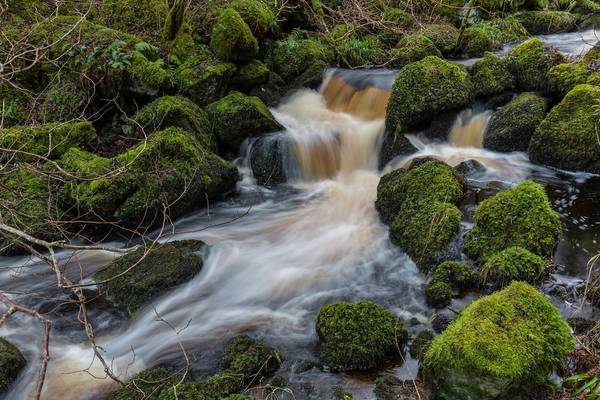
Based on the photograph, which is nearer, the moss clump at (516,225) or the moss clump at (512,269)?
the moss clump at (512,269)

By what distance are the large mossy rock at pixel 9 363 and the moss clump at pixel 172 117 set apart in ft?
11.9

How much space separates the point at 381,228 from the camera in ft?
20.5

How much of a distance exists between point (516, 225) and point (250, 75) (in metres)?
5.92

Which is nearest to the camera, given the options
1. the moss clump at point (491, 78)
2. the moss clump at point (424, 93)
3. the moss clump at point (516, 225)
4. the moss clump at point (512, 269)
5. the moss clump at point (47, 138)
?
the moss clump at point (512, 269)

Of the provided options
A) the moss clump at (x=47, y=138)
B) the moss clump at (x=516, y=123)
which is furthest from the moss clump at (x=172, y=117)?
Result: the moss clump at (x=516, y=123)

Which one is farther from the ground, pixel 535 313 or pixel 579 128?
pixel 579 128

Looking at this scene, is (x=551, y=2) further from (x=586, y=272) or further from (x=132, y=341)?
(x=132, y=341)

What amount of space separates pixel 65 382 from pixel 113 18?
7731 millimetres

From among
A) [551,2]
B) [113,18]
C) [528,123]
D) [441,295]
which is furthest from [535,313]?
[551,2]

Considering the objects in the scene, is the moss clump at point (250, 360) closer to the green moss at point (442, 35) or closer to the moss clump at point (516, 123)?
the moss clump at point (516, 123)

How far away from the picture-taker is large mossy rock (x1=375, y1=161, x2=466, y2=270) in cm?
518

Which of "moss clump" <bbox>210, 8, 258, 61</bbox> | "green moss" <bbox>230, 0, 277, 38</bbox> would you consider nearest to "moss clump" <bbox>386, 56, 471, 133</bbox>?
"moss clump" <bbox>210, 8, 258, 61</bbox>

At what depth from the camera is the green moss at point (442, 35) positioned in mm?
10164

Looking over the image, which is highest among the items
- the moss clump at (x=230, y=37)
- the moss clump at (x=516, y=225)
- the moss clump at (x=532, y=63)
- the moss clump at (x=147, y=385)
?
the moss clump at (x=230, y=37)
